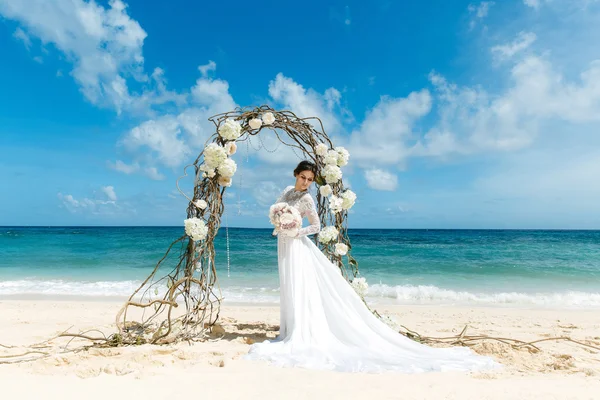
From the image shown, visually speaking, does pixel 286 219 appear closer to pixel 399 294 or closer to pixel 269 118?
pixel 269 118

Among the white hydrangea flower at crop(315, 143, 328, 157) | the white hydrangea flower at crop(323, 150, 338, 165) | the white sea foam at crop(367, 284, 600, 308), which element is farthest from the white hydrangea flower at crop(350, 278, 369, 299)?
the white sea foam at crop(367, 284, 600, 308)

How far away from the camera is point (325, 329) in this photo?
3.92m

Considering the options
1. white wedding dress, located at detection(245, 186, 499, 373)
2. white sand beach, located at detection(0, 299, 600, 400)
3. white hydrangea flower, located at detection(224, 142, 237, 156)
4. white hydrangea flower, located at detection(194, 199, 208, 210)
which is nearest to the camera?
white sand beach, located at detection(0, 299, 600, 400)

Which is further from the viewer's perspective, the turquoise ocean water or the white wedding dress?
the turquoise ocean water

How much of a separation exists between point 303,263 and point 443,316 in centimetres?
363

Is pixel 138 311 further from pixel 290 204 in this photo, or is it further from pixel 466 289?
pixel 466 289

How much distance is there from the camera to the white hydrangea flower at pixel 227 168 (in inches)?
173

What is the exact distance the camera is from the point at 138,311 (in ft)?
22.5

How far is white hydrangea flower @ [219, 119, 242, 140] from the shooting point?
441 centimetres

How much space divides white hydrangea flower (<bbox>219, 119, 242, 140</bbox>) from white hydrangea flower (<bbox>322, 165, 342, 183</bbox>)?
113cm

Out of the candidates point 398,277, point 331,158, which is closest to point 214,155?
point 331,158

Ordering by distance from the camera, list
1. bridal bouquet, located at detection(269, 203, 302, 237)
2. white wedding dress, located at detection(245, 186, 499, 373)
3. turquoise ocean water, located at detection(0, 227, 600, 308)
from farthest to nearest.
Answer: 1. turquoise ocean water, located at detection(0, 227, 600, 308)
2. bridal bouquet, located at detection(269, 203, 302, 237)
3. white wedding dress, located at detection(245, 186, 499, 373)

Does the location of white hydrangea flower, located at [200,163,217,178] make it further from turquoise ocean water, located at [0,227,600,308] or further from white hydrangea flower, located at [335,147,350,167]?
turquoise ocean water, located at [0,227,600,308]

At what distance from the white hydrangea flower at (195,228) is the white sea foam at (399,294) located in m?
4.45
